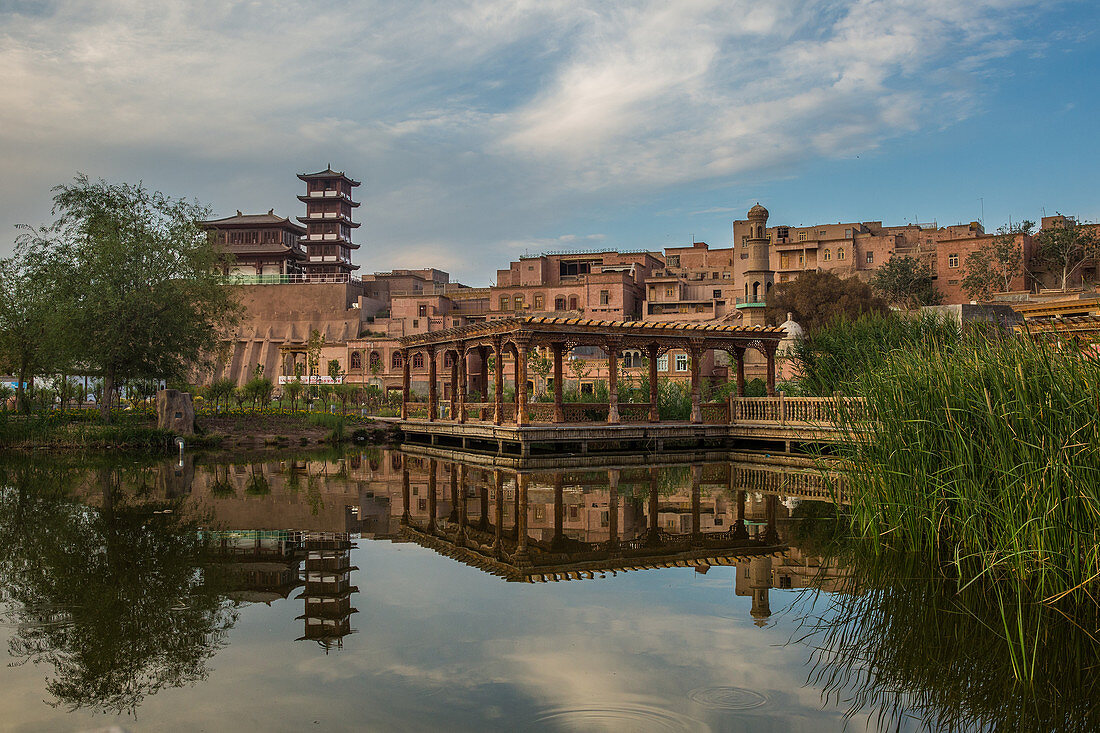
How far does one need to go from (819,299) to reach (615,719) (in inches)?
2023

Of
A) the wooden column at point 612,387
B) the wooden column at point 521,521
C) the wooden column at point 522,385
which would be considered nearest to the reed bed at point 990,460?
the wooden column at point 521,521

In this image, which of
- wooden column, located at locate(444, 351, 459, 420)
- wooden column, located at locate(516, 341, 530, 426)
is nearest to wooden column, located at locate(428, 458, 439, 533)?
wooden column, located at locate(516, 341, 530, 426)

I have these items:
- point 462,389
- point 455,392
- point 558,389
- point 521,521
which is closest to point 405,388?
point 455,392

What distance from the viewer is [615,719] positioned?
468 centimetres

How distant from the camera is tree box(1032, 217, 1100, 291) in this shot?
199 feet

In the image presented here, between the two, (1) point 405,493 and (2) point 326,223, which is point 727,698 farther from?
(2) point 326,223

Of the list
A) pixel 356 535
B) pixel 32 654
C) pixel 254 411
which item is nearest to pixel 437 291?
pixel 254 411

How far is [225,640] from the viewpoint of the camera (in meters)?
6.16

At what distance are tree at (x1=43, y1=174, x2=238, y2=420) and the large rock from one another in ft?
5.13

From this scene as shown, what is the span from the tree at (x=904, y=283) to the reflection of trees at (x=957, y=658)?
2334 inches

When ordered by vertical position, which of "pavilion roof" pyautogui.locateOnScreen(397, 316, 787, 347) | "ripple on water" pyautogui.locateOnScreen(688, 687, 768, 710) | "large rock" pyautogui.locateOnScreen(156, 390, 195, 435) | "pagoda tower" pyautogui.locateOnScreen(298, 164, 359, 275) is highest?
"pagoda tower" pyautogui.locateOnScreen(298, 164, 359, 275)

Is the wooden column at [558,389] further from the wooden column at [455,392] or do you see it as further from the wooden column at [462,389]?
the wooden column at [455,392]

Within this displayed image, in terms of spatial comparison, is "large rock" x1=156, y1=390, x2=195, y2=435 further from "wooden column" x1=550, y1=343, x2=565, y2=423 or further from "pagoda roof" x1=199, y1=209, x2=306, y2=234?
"pagoda roof" x1=199, y1=209, x2=306, y2=234

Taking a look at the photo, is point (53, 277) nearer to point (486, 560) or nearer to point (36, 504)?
point (36, 504)
